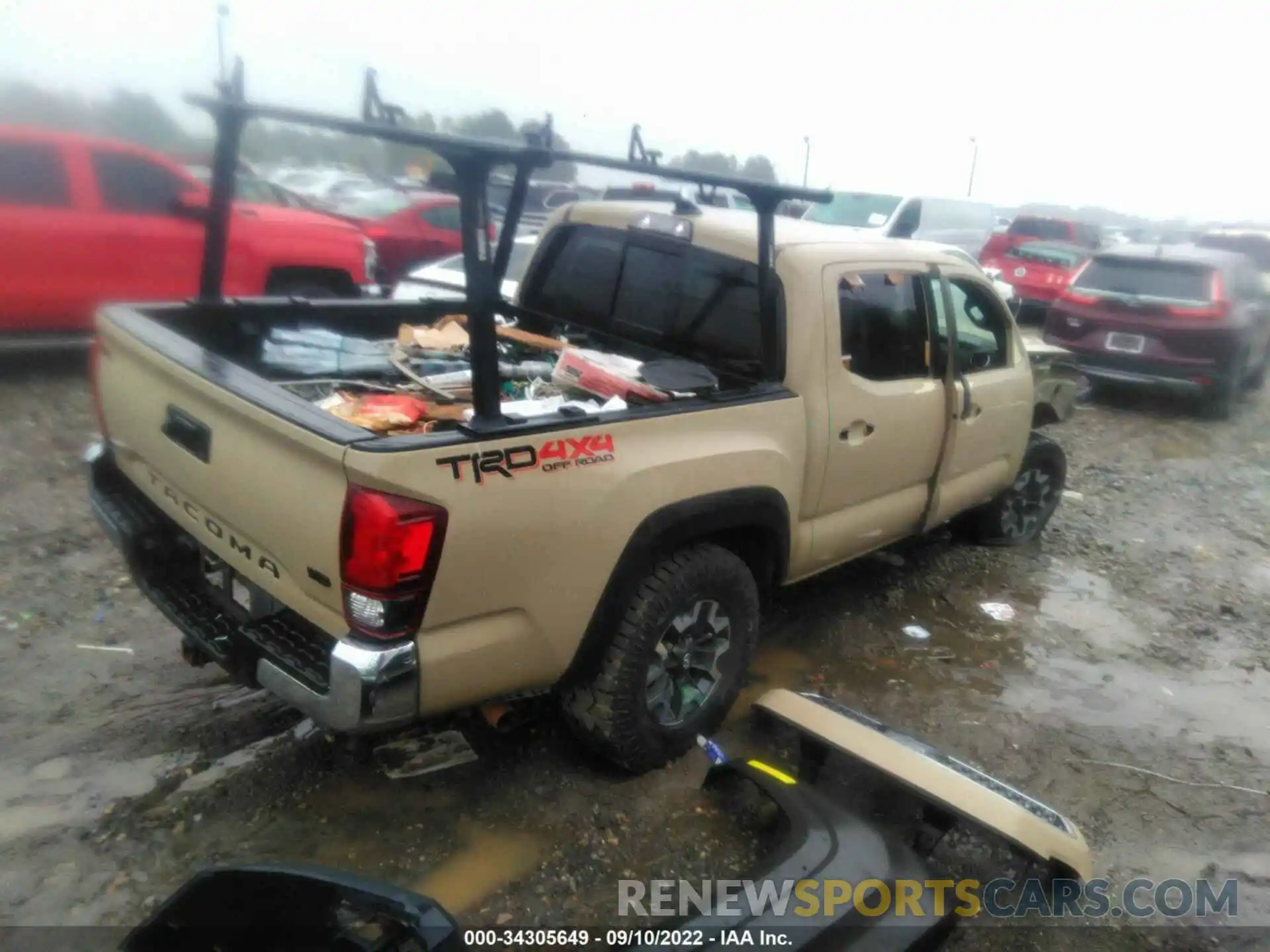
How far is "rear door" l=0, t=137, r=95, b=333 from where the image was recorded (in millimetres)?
6391

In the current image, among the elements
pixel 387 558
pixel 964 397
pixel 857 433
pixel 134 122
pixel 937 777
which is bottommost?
pixel 937 777

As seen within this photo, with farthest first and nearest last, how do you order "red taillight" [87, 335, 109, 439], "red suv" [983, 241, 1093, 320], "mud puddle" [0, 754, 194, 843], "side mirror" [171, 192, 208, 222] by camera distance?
"red suv" [983, 241, 1093, 320]
"side mirror" [171, 192, 208, 222]
"red taillight" [87, 335, 109, 439]
"mud puddle" [0, 754, 194, 843]

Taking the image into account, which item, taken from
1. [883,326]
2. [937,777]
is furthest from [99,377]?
[937,777]

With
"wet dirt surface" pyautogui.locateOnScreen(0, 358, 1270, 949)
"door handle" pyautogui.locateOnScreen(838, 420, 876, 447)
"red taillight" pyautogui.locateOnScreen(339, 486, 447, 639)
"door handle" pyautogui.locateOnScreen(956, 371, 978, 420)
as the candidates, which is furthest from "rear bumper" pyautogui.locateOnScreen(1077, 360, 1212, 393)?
"red taillight" pyautogui.locateOnScreen(339, 486, 447, 639)

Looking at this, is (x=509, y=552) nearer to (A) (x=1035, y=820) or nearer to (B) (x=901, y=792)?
(B) (x=901, y=792)

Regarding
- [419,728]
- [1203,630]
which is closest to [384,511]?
[419,728]

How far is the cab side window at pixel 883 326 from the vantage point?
3555 millimetres

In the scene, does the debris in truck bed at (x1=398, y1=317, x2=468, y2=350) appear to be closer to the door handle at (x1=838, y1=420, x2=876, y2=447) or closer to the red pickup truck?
the door handle at (x1=838, y1=420, x2=876, y2=447)

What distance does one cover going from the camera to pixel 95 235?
6758 millimetres

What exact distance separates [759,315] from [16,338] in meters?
5.84

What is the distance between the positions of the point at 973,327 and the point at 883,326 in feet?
3.15

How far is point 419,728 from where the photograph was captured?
329 centimetres

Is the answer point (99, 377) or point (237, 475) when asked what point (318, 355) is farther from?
point (237, 475)

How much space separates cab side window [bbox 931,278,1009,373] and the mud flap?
5.63 feet
